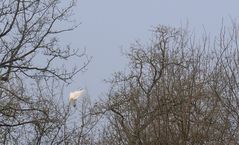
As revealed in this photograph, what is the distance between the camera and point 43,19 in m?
14.0

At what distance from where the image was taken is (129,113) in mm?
12227

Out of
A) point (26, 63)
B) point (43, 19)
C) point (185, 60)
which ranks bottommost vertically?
point (185, 60)

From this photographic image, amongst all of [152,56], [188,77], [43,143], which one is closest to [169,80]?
[188,77]

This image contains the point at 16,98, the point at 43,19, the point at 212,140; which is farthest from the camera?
the point at 43,19

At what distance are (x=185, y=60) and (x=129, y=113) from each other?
1650mm

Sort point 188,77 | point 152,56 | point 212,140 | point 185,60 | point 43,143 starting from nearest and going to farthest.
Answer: point 212,140, point 188,77, point 185,60, point 152,56, point 43,143

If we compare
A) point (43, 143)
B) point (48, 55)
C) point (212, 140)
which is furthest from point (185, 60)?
point (43, 143)

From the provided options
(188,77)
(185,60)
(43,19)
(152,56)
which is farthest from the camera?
(152,56)

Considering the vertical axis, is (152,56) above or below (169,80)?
above

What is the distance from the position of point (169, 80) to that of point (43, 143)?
8.72 metres

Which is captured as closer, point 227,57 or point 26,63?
point 227,57

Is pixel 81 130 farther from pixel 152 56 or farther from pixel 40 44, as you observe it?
pixel 40 44

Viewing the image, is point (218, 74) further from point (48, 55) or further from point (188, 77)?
point (48, 55)

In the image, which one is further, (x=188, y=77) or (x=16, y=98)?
(x=16, y=98)
